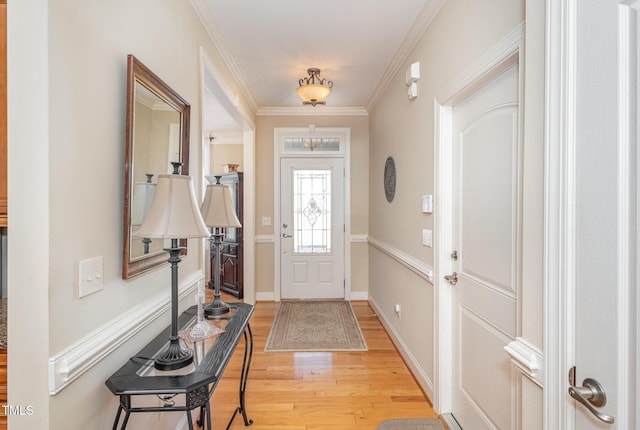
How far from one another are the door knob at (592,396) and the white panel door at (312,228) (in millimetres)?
4012

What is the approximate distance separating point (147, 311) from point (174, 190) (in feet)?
2.08

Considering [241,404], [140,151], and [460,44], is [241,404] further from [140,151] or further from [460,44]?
[460,44]

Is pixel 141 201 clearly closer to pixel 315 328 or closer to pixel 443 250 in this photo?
pixel 443 250

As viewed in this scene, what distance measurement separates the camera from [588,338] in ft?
2.85

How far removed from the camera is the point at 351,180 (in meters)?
4.85

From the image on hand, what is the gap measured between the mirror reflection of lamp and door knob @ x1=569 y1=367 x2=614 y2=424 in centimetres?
148

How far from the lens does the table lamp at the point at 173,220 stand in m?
1.20

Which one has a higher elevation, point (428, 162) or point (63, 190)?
point (428, 162)

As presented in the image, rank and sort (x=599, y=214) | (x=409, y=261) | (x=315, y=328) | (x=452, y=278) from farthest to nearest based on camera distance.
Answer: (x=315, y=328) → (x=409, y=261) → (x=452, y=278) → (x=599, y=214)

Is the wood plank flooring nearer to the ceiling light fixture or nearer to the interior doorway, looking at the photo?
the interior doorway

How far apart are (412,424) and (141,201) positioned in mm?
1994

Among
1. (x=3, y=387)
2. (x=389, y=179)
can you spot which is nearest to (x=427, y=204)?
(x=389, y=179)

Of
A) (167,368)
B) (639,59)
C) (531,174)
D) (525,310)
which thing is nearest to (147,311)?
(167,368)

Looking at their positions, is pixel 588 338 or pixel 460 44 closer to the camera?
pixel 588 338
